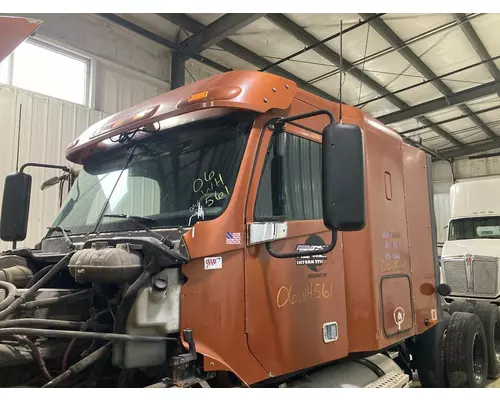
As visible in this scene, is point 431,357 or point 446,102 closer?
point 431,357

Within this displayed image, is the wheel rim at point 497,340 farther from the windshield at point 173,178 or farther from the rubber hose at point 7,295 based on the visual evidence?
the rubber hose at point 7,295

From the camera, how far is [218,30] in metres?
6.36

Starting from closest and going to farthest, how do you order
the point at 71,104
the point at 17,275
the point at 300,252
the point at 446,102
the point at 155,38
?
the point at 300,252 → the point at 17,275 → the point at 71,104 → the point at 155,38 → the point at 446,102

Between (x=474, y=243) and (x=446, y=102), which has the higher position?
(x=446, y=102)

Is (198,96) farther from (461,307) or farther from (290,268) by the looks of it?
(461,307)

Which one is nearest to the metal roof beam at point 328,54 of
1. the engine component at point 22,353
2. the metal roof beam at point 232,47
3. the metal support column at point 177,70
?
the metal roof beam at point 232,47

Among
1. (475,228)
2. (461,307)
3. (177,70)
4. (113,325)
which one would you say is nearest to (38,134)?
(177,70)

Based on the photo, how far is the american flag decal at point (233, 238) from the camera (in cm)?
228

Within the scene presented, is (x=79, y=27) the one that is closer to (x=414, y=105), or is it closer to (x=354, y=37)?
(x=354, y=37)

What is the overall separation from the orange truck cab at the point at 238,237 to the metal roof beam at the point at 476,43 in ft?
12.7

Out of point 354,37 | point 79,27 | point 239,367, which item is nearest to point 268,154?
point 239,367

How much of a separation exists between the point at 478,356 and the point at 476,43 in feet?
16.4

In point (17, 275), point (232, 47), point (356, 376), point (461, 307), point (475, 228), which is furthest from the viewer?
point (475, 228)

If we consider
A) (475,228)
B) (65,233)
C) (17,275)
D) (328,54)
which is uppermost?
(328,54)
